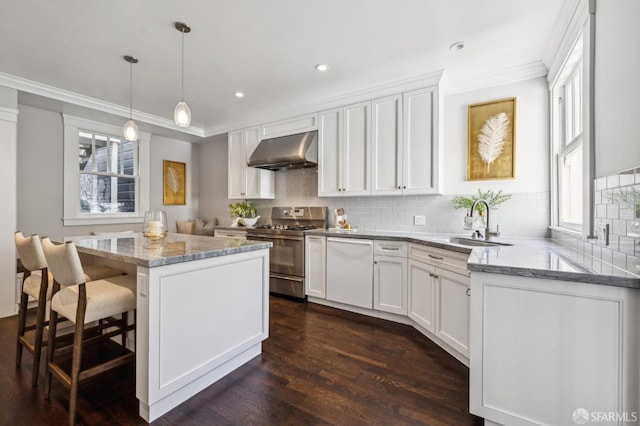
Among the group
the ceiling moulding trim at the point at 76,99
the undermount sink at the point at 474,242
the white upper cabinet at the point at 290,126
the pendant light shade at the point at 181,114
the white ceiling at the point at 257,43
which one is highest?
the white ceiling at the point at 257,43

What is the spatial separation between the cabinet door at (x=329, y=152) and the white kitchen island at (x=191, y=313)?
5.38 feet

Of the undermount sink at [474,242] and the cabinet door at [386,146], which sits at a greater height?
the cabinet door at [386,146]

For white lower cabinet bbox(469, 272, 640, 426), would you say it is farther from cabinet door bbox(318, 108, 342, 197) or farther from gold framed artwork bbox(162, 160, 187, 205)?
gold framed artwork bbox(162, 160, 187, 205)

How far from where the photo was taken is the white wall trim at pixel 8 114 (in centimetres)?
306

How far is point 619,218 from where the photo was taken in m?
1.38

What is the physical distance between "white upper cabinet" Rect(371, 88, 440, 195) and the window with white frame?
1025 mm

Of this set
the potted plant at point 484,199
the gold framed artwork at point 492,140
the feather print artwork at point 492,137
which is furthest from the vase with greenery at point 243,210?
the feather print artwork at point 492,137

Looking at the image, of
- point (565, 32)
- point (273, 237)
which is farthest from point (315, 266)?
point (565, 32)

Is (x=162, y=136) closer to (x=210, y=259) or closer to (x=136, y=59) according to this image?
(x=136, y=59)

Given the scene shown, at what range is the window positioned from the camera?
3957 millimetres

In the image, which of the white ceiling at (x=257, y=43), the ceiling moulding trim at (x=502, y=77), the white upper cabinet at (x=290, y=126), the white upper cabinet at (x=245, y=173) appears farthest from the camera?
the white upper cabinet at (x=245, y=173)

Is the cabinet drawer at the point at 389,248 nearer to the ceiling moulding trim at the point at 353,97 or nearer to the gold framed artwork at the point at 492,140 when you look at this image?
the gold framed artwork at the point at 492,140

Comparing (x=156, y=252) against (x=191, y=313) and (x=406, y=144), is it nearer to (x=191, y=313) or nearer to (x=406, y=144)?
(x=191, y=313)

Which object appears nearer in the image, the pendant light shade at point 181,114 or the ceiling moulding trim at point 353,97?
the pendant light shade at point 181,114
